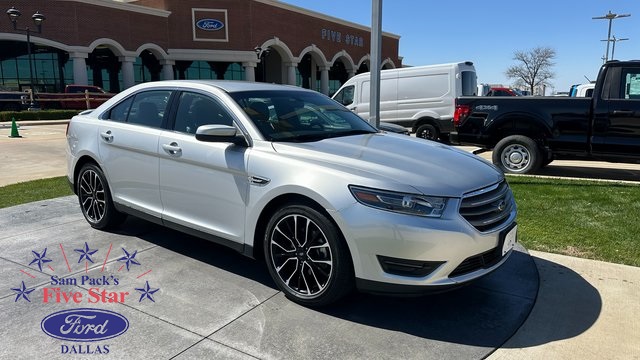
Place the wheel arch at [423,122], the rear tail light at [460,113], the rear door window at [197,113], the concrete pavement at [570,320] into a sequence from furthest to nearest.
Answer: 1. the wheel arch at [423,122]
2. the rear tail light at [460,113]
3. the rear door window at [197,113]
4. the concrete pavement at [570,320]

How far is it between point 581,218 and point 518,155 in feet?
11.8

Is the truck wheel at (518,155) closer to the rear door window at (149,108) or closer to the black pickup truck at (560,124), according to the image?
the black pickup truck at (560,124)

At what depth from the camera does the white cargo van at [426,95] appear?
533 inches

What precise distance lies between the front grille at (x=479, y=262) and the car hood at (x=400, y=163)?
0.44 metres

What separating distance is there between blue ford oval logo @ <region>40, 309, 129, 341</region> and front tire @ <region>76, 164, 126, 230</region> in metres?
1.84

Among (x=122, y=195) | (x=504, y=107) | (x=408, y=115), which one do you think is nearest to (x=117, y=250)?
(x=122, y=195)

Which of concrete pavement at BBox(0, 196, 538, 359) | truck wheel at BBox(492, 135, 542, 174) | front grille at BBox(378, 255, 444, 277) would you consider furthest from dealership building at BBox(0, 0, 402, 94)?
front grille at BBox(378, 255, 444, 277)

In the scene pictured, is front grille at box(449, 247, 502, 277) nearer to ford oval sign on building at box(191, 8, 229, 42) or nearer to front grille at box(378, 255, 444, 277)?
front grille at box(378, 255, 444, 277)

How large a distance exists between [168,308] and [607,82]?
26.2 feet

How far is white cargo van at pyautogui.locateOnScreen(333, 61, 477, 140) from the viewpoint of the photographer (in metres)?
13.5

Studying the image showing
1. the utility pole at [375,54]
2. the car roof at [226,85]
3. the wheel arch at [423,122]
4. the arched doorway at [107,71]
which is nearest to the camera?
the car roof at [226,85]

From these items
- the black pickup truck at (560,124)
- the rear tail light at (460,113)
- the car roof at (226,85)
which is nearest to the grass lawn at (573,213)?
the black pickup truck at (560,124)

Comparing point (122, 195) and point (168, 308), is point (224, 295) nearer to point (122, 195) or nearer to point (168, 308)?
point (168, 308)

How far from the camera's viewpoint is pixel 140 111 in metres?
4.83
